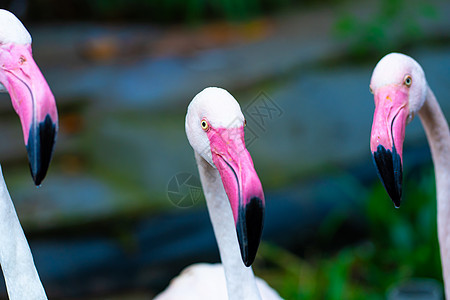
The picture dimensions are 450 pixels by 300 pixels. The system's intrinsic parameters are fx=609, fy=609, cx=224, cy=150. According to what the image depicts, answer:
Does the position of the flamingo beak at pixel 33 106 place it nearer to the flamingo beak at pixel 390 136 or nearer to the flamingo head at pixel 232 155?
the flamingo head at pixel 232 155

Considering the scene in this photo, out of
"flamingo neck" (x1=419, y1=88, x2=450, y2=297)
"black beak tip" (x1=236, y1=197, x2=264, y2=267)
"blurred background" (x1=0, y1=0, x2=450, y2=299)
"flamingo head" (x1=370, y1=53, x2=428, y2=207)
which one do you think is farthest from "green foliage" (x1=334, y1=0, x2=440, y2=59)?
"black beak tip" (x1=236, y1=197, x2=264, y2=267)

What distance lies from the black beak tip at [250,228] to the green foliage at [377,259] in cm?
188

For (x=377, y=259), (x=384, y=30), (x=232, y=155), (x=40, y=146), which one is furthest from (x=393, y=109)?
(x=384, y=30)

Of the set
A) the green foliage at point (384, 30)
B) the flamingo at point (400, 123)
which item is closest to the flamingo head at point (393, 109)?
the flamingo at point (400, 123)

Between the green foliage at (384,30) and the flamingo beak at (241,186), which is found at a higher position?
the green foliage at (384,30)

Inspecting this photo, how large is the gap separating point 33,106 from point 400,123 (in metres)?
1.12

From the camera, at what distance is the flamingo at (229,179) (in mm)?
1591

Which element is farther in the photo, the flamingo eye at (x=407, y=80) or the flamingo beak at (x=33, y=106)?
the flamingo eye at (x=407, y=80)

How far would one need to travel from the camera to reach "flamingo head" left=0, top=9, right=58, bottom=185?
1.51m

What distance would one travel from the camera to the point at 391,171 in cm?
183

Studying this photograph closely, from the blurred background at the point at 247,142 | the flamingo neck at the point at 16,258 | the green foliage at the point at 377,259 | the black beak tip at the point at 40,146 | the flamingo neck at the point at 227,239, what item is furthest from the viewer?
the blurred background at the point at 247,142

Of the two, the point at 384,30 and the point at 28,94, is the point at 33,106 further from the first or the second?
the point at 384,30

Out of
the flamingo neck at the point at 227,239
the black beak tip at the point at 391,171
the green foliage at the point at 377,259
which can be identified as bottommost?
the green foliage at the point at 377,259

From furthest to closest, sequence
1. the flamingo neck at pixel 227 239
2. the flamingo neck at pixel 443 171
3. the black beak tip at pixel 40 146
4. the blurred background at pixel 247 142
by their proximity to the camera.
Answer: the blurred background at pixel 247 142, the flamingo neck at pixel 443 171, the flamingo neck at pixel 227 239, the black beak tip at pixel 40 146
